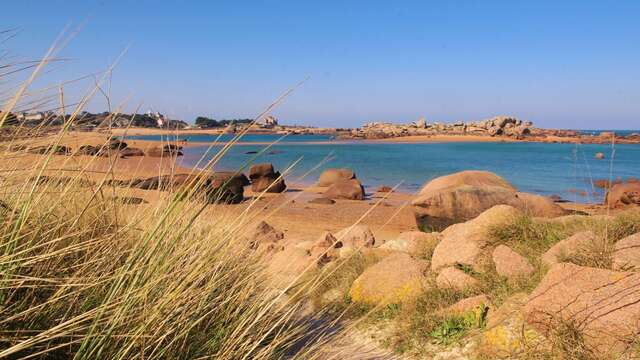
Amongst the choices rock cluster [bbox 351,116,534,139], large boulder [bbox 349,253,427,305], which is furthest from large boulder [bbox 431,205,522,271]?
rock cluster [bbox 351,116,534,139]

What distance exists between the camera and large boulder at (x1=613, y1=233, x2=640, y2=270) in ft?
14.3

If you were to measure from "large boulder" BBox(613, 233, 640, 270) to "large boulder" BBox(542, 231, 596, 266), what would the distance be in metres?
0.28

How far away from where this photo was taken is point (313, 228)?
13547 mm

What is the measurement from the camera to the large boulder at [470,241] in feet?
19.4

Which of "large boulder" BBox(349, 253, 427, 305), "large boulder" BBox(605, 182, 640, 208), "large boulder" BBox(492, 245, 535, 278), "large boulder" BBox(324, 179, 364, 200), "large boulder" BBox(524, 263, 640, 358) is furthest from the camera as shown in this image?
"large boulder" BBox(324, 179, 364, 200)

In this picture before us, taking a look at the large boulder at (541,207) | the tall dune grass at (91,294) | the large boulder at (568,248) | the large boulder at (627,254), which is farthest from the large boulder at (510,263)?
the large boulder at (541,207)

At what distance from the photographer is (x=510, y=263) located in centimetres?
531

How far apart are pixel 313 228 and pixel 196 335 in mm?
11325

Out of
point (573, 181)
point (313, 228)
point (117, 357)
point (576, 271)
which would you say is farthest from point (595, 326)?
point (573, 181)

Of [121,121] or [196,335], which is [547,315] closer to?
[196,335]

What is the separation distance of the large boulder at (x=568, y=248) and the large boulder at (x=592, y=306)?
90 cm

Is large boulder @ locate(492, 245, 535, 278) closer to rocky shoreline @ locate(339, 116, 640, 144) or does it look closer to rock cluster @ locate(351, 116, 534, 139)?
rocky shoreline @ locate(339, 116, 640, 144)

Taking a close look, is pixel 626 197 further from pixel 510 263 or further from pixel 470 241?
pixel 510 263

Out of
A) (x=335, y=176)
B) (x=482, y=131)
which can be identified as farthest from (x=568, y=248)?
(x=482, y=131)
